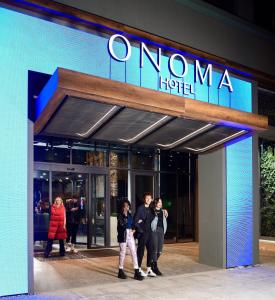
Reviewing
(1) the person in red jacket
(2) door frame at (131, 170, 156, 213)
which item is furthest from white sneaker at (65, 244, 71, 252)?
(2) door frame at (131, 170, 156, 213)

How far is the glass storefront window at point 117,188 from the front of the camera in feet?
43.5

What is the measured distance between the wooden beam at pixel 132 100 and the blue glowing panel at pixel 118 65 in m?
1.63

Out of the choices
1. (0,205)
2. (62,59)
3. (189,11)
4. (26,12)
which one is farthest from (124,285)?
(189,11)

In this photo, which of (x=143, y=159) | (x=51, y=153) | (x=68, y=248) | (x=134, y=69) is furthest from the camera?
(x=143, y=159)

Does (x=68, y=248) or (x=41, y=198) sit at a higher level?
(x=41, y=198)

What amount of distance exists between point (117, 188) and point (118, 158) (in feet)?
3.31

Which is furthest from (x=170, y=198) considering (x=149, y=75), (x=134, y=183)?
(x=149, y=75)

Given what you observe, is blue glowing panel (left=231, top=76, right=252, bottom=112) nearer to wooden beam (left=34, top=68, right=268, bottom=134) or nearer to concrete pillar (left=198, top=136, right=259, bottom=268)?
concrete pillar (left=198, top=136, right=259, bottom=268)

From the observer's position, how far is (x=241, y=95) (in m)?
10.3

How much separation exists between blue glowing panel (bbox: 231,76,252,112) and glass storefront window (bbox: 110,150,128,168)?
185 inches

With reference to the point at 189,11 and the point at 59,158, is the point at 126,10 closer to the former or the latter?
the point at 189,11

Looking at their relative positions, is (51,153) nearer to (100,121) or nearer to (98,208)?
(98,208)

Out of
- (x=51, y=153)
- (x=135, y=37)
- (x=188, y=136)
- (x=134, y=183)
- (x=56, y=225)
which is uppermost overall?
(x=135, y=37)

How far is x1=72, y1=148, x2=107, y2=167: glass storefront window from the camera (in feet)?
41.1
